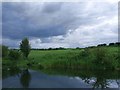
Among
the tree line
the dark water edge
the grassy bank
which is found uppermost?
the tree line

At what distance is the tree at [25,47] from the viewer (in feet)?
275

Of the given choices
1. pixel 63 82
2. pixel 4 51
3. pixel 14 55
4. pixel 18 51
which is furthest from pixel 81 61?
pixel 63 82

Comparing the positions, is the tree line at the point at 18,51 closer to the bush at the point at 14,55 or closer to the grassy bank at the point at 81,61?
the bush at the point at 14,55

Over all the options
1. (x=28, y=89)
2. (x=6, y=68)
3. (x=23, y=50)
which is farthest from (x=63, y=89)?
(x=23, y=50)

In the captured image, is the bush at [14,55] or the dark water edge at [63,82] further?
the bush at [14,55]

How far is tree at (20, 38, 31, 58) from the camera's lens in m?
83.7

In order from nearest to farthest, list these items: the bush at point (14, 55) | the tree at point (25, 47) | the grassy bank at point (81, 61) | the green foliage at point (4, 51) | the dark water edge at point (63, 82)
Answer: the dark water edge at point (63, 82)
the grassy bank at point (81, 61)
the bush at point (14, 55)
the green foliage at point (4, 51)
the tree at point (25, 47)

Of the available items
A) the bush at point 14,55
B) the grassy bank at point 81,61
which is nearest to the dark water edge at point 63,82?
the grassy bank at point 81,61

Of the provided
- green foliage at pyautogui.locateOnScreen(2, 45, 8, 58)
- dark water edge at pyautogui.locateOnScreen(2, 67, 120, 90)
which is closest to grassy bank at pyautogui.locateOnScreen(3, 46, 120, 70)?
green foliage at pyautogui.locateOnScreen(2, 45, 8, 58)

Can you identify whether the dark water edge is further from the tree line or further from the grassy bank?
the tree line

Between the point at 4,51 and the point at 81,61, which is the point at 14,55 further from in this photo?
the point at 81,61

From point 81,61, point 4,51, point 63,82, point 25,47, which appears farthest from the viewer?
point 25,47

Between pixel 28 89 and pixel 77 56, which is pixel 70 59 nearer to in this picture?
pixel 77 56

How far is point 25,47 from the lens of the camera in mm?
83812
